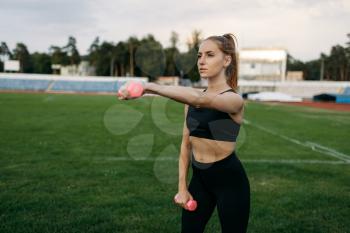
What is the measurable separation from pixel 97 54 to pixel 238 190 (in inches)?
3919

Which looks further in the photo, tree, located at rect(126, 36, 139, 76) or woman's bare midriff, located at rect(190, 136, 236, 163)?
tree, located at rect(126, 36, 139, 76)

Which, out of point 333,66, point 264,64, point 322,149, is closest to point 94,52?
point 264,64

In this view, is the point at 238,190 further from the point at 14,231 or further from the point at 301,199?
the point at 301,199

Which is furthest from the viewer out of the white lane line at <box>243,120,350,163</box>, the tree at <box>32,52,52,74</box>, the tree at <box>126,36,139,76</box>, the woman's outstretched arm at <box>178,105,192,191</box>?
the tree at <box>32,52,52,74</box>

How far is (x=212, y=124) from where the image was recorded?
9.60 feet

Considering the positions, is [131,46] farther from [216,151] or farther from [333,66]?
[216,151]

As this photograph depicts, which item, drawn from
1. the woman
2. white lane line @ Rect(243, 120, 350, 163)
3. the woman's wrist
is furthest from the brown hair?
white lane line @ Rect(243, 120, 350, 163)

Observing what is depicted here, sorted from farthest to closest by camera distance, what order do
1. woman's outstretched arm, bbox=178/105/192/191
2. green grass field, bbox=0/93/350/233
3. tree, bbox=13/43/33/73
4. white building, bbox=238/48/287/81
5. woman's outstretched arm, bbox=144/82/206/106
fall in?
1. tree, bbox=13/43/33/73
2. white building, bbox=238/48/287/81
3. green grass field, bbox=0/93/350/233
4. woman's outstretched arm, bbox=178/105/192/191
5. woman's outstretched arm, bbox=144/82/206/106

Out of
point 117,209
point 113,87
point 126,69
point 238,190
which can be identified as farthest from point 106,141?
point 126,69

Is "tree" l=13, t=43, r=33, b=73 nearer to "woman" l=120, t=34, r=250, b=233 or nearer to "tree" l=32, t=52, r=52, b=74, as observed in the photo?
"tree" l=32, t=52, r=52, b=74

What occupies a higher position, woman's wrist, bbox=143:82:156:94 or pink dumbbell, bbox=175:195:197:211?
woman's wrist, bbox=143:82:156:94

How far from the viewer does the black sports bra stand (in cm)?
288

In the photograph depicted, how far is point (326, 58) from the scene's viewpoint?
118938mm

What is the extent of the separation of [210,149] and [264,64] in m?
93.1
